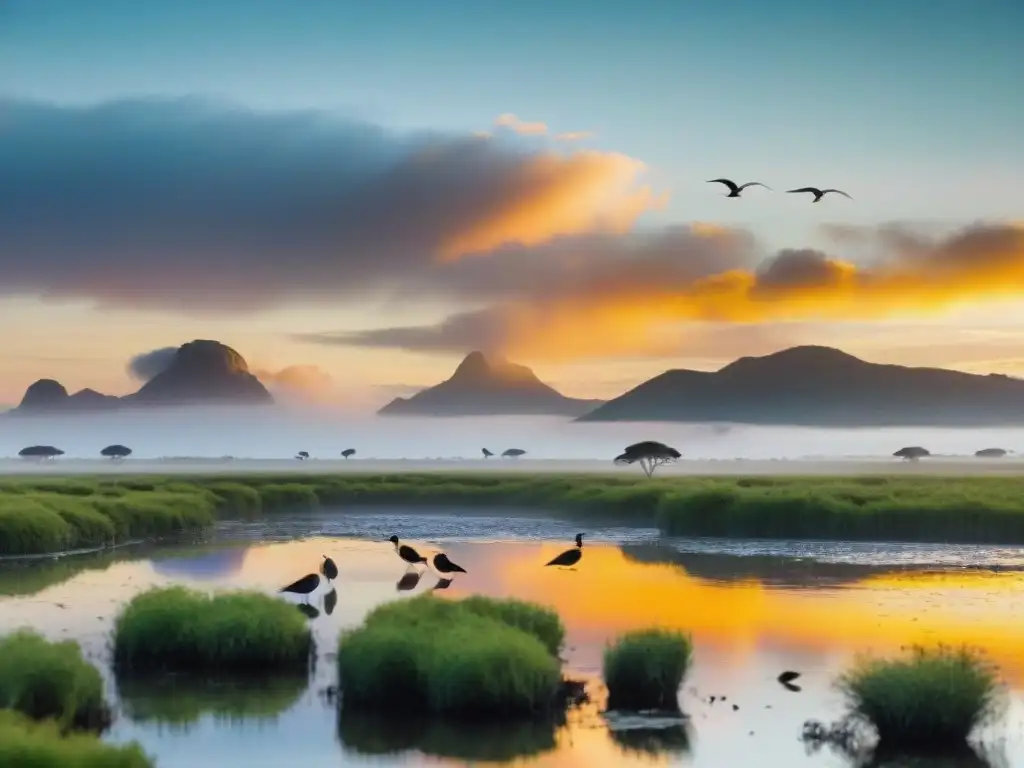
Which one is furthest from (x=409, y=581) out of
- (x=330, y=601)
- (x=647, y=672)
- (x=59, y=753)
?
(x=59, y=753)

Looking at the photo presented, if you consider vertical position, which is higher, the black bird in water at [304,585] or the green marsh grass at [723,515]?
the green marsh grass at [723,515]

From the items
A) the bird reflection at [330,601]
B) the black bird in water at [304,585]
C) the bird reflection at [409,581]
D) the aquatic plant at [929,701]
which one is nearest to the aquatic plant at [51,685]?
the aquatic plant at [929,701]

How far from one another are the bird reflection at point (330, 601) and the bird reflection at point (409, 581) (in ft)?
5.73

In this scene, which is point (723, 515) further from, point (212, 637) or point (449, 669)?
point (449, 669)

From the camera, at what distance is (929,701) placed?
1828cm

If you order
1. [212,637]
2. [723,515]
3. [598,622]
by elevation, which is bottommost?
[598,622]

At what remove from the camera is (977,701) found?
1831 cm

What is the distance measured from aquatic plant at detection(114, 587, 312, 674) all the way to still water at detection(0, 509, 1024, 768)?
0.58 m

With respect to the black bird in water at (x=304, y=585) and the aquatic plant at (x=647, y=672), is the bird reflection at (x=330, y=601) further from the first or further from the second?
the aquatic plant at (x=647, y=672)

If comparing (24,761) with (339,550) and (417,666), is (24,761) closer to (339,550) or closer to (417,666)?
(417,666)

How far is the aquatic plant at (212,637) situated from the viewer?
2364 centimetres

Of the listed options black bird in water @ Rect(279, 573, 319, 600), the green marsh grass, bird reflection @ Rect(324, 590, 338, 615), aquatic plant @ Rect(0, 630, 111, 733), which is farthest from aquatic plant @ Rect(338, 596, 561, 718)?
the green marsh grass

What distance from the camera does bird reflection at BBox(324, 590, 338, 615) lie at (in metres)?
32.1

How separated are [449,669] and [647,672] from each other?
308 cm
